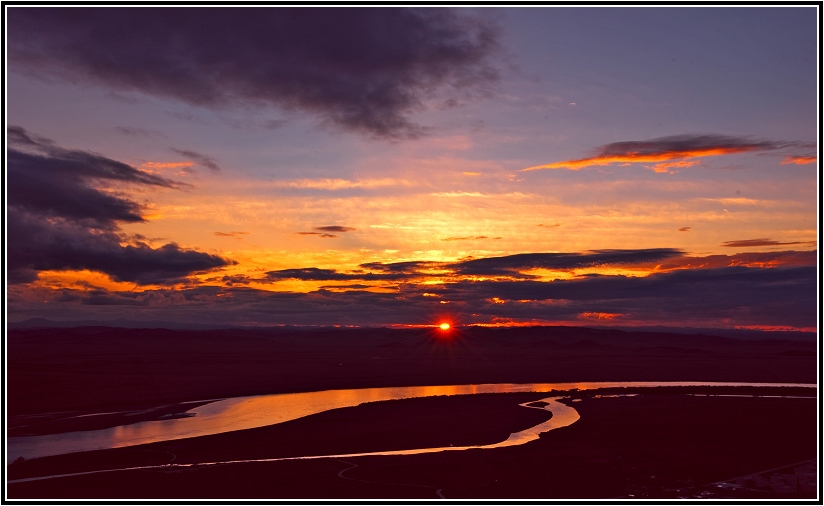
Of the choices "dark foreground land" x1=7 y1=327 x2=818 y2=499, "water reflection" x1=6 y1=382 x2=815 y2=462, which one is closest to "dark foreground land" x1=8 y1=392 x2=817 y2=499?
"dark foreground land" x1=7 y1=327 x2=818 y2=499

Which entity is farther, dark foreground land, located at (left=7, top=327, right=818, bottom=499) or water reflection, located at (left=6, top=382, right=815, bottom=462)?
water reflection, located at (left=6, top=382, right=815, bottom=462)

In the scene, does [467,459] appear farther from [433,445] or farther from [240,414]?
[240,414]

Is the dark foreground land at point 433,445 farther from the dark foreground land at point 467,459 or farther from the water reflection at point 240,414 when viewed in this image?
the water reflection at point 240,414

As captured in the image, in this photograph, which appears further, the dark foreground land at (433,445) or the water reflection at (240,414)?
the water reflection at (240,414)

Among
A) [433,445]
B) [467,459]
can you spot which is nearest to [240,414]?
[433,445]

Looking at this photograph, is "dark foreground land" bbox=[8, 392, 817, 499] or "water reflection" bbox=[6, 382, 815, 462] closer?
"dark foreground land" bbox=[8, 392, 817, 499]

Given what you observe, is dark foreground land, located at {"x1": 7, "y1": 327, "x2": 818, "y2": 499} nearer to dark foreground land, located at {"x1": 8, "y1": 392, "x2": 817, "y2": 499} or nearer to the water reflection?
dark foreground land, located at {"x1": 8, "y1": 392, "x2": 817, "y2": 499}

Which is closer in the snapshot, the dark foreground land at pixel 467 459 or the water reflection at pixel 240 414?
the dark foreground land at pixel 467 459

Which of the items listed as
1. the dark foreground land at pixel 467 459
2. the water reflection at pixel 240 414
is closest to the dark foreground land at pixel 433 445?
the dark foreground land at pixel 467 459

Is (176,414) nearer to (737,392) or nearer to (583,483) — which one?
(583,483)
